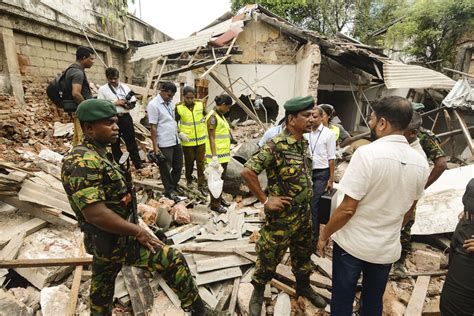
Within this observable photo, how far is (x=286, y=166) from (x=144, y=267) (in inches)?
55.7

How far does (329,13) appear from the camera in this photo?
56.5ft

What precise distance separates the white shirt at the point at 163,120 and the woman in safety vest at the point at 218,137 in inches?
24.2

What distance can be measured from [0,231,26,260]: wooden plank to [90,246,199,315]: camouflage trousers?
1445 mm

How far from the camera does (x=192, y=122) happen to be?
4586 millimetres

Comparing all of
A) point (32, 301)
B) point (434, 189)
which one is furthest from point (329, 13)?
point (32, 301)

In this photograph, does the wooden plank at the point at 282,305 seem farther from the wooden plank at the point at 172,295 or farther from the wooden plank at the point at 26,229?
the wooden plank at the point at 26,229

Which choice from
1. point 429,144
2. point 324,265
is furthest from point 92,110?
point 429,144

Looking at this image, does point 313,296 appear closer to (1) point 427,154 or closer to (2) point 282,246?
(2) point 282,246

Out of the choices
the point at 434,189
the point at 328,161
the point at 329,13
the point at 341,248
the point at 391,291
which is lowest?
the point at 391,291

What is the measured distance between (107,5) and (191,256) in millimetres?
9692

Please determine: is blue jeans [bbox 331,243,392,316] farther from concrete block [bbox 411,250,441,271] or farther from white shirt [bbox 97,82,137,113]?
white shirt [bbox 97,82,137,113]

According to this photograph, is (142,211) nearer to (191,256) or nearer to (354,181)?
(191,256)

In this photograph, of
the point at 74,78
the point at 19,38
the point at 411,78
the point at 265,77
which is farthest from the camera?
the point at 265,77

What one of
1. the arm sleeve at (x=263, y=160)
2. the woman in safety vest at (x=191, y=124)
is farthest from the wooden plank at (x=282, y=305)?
the woman in safety vest at (x=191, y=124)
